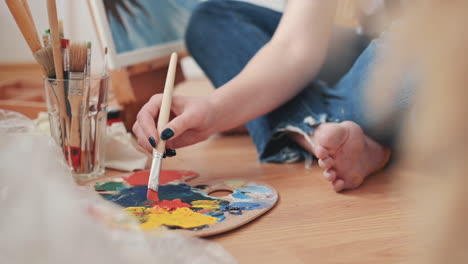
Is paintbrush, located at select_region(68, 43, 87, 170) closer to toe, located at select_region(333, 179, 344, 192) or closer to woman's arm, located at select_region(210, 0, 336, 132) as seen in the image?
woman's arm, located at select_region(210, 0, 336, 132)

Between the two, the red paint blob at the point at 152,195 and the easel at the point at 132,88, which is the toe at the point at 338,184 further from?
the easel at the point at 132,88

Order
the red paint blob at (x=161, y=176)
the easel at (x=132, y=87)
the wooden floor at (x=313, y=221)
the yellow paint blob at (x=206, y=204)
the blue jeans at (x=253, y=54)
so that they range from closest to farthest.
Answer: the wooden floor at (x=313, y=221) < the yellow paint blob at (x=206, y=204) < the red paint blob at (x=161, y=176) < the blue jeans at (x=253, y=54) < the easel at (x=132, y=87)

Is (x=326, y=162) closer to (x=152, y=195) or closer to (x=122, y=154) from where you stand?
(x=152, y=195)

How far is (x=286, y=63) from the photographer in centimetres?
92

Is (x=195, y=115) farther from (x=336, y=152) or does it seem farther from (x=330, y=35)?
(x=330, y=35)

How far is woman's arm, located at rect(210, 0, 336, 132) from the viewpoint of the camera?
0.88 meters

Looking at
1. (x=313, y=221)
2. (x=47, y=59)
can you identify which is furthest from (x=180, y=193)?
(x=47, y=59)

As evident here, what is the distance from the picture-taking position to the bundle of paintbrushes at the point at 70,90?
0.79 m

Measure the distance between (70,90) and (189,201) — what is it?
0.27 metres

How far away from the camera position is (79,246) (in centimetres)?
41

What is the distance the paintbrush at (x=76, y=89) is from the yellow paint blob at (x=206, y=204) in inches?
9.8

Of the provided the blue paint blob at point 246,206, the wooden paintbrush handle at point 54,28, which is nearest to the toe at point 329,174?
the blue paint blob at point 246,206

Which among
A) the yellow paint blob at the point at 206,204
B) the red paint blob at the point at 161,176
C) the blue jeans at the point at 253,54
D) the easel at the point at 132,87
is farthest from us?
the easel at the point at 132,87

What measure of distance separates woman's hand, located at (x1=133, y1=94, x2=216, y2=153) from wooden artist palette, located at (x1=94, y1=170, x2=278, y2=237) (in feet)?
0.23
